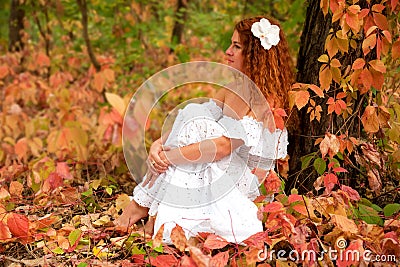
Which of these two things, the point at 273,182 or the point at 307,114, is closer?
the point at 273,182

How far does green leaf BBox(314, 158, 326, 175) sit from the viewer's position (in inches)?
80.1

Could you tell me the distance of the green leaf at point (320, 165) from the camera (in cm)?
204

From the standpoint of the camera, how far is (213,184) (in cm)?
196

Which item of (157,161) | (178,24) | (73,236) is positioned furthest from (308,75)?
(178,24)

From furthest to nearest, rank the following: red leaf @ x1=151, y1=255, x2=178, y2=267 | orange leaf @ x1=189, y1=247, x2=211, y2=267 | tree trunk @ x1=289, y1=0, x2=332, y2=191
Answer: tree trunk @ x1=289, y1=0, x2=332, y2=191 → red leaf @ x1=151, y1=255, x2=178, y2=267 → orange leaf @ x1=189, y1=247, x2=211, y2=267

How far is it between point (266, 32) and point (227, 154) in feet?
1.64

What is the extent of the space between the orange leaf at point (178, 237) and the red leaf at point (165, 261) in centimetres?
5

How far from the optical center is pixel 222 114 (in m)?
2.12

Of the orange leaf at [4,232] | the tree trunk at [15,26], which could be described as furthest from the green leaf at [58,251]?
the tree trunk at [15,26]

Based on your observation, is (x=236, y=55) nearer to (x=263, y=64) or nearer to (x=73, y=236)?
(x=263, y=64)

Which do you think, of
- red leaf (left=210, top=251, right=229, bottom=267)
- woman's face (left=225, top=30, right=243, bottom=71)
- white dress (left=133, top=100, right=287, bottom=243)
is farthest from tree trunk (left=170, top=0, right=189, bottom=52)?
red leaf (left=210, top=251, right=229, bottom=267)

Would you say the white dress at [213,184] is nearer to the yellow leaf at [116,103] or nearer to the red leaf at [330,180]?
the red leaf at [330,180]

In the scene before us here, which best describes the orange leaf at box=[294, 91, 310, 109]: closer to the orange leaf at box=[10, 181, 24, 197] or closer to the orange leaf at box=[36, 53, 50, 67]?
the orange leaf at box=[10, 181, 24, 197]

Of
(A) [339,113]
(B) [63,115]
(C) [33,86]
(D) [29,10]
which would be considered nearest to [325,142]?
(A) [339,113]
